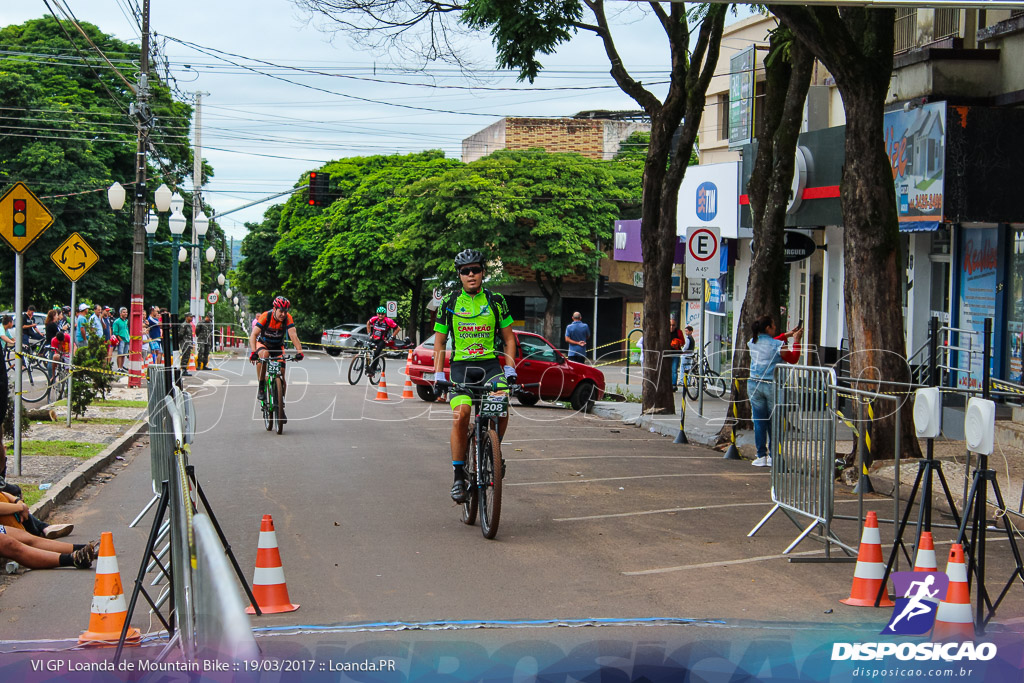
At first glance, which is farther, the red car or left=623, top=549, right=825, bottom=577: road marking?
the red car

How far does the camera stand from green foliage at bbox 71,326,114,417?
1684cm

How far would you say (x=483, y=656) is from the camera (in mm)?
5535

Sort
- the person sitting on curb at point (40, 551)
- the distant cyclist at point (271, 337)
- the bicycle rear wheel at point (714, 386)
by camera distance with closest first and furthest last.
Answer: the person sitting on curb at point (40, 551) < the distant cyclist at point (271, 337) < the bicycle rear wheel at point (714, 386)

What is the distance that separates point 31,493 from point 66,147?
118ft

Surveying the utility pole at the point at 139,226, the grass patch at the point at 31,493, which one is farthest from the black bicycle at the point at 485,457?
the utility pole at the point at 139,226

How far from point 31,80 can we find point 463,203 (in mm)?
17284

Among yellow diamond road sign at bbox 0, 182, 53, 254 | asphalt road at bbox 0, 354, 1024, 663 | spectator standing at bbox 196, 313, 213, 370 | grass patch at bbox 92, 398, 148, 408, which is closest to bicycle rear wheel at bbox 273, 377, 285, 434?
asphalt road at bbox 0, 354, 1024, 663

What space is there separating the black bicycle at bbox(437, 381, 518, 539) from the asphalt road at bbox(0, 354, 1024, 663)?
8.7 inches

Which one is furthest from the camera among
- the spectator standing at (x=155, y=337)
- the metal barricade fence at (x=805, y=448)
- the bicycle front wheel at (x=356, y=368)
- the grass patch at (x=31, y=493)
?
the spectator standing at (x=155, y=337)

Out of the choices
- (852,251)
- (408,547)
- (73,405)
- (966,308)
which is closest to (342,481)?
(408,547)

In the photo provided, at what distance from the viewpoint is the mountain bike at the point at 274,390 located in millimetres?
15555

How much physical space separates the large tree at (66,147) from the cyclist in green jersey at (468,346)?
3332 cm

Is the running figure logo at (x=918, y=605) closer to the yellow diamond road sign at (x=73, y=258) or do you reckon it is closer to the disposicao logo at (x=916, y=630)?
the disposicao logo at (x=916, y=630)

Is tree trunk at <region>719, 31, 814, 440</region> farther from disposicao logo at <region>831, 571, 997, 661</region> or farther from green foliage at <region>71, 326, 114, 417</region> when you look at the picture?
green foliage at <region>71, 326, 114, 417</region>
